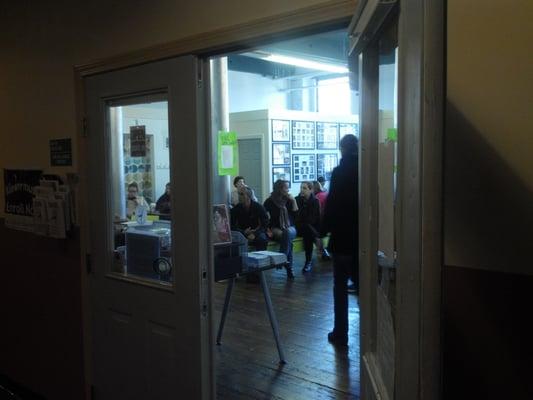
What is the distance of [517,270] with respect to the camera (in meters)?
1.31

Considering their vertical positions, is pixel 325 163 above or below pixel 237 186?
above

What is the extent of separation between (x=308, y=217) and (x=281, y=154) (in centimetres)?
265

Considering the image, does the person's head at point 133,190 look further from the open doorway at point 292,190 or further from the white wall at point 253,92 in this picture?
the white wall at point 253,92

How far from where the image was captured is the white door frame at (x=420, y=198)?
0.71 m

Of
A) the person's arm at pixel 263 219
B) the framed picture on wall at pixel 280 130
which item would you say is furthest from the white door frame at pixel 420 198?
the framed picture on wall at pixel 280 130

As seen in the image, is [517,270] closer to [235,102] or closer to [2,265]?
[2,265]

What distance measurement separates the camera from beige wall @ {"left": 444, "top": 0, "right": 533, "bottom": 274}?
1.29 metres

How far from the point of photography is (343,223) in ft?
13.4

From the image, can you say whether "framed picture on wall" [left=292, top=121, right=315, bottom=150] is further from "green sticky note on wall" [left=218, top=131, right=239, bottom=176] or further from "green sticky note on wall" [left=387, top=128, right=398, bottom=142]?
"green sticky note on wall" [left=387, top=128, right=398, bottom=142]

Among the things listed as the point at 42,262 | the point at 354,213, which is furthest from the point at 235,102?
the point at 42,262

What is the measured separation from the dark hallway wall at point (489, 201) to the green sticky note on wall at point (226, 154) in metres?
3.93

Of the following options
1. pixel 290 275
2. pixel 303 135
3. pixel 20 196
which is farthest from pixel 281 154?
pixel 20 196

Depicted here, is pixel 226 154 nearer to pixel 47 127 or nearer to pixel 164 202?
pixel 47 127

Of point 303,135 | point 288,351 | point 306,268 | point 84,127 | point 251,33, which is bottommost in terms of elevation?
point 288,351
